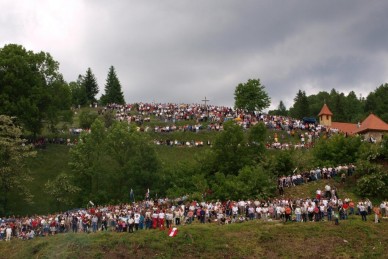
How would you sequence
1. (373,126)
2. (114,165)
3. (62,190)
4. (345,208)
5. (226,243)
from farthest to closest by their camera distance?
(373,126) → (114,165) → (62,190) → (345,208) → (226,243)

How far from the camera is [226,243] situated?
1341 inches

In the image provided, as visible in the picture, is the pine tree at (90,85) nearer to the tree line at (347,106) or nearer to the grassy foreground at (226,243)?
the tree line at (347,106)

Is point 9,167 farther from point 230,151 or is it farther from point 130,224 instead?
point 230,151

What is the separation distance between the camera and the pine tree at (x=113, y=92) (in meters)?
116

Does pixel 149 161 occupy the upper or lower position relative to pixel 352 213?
upper

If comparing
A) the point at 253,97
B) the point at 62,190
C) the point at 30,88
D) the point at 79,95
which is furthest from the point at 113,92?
the point at 62,190

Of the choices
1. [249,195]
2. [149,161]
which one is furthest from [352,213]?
[149,161]

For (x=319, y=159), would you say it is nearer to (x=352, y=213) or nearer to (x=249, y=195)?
(x=249, y=195)

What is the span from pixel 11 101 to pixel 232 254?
4159 centimetres

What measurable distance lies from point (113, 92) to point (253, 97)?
31099 mm

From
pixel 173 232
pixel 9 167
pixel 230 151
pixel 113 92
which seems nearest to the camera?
pixel 173 232

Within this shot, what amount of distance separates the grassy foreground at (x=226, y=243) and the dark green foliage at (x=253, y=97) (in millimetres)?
70872

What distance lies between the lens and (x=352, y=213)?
128 ft

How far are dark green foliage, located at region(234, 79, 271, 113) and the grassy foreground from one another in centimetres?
7087
